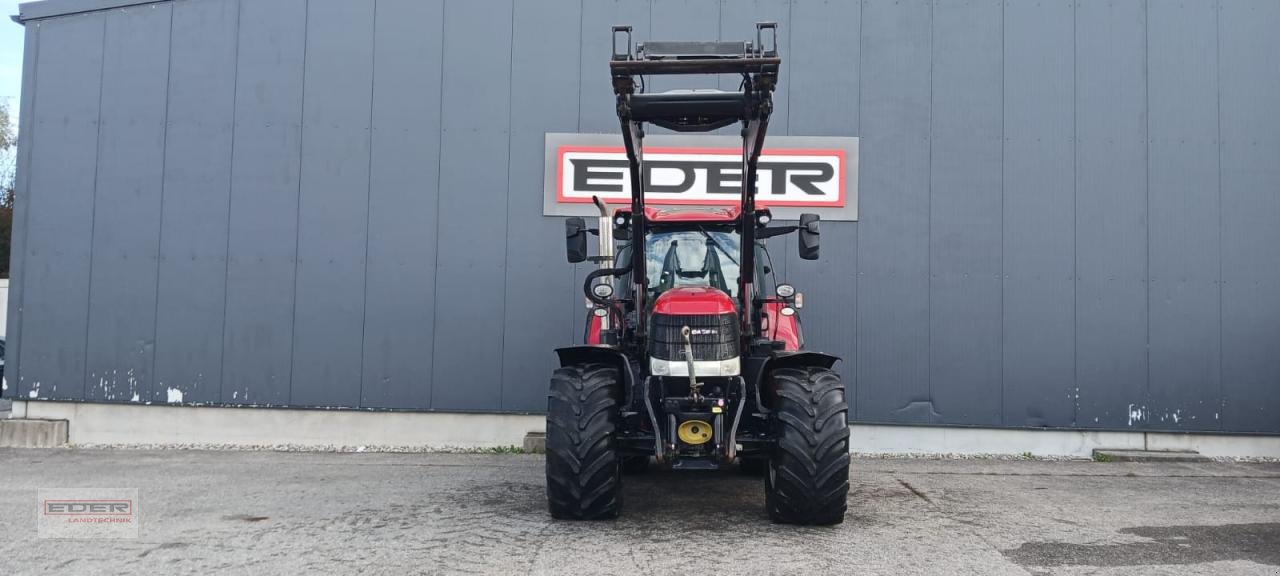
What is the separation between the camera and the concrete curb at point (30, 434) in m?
10.2

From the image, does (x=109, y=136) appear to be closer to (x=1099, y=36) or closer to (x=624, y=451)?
(x=624, y=451)

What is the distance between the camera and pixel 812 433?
18.0 feet

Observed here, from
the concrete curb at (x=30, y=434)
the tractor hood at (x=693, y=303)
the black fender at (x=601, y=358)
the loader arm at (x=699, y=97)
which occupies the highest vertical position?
the loader arm at (x=699, y=97)

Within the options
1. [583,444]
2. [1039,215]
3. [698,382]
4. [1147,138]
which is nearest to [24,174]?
[583,444]

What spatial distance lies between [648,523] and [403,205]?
231 inches

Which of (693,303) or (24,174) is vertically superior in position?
(24,174)

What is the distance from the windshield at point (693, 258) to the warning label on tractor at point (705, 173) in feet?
10.7

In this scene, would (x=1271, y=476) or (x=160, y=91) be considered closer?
(x=1271, y=476)

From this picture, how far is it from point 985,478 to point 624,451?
4.57 m

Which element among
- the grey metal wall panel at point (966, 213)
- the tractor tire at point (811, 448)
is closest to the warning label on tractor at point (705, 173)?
the grey metal wall panel at point (966, 213)

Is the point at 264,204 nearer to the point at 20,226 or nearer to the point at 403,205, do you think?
the point at 403,205

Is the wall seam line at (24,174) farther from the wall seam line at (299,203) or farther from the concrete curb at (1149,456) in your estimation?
the concrete curb at (1149,456)

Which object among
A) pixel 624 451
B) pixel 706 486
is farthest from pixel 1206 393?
pixel 624 451

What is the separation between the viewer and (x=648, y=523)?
6.07 meters
